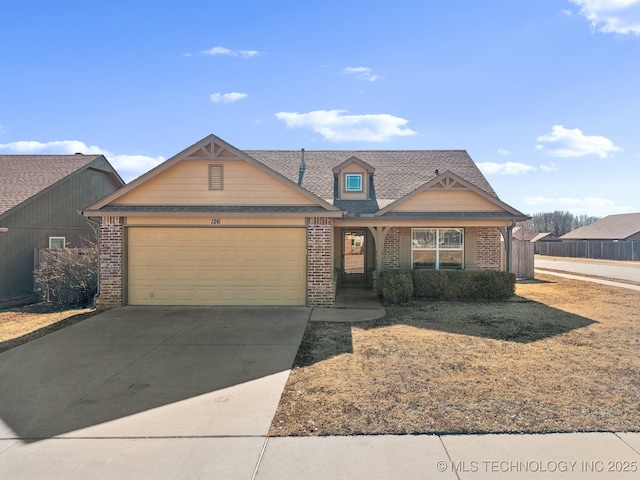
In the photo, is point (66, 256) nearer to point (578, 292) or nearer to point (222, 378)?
point (222, 378)

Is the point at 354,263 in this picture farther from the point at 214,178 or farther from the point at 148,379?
the point at 148,379

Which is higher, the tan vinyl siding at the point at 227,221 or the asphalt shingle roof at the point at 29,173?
the asphalt shingle roof at the point at 29,173

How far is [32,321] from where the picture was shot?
9.82 m

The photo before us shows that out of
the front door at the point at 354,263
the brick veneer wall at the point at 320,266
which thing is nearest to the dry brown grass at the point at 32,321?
the brick veneer wall at the point at 320,266

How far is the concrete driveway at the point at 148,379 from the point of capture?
4141 millimetres

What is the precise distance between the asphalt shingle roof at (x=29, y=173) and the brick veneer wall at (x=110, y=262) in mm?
4302

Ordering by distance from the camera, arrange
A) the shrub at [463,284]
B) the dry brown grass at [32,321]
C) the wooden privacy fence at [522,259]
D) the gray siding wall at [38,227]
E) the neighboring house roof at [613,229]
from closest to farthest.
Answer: the dry brown grass at [32,321] < the shrub at [463,284] < the gray siding wall at [38,227] < the wooden privacy fence at [522,259] < the neighboring house roof at [613,229]

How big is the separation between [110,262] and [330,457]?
9708mm

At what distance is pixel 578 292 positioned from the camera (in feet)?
46.9

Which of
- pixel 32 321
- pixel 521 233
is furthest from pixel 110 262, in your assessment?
pixel 521 233

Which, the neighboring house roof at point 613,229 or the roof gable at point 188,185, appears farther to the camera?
the neighboring house roof at point 613,229

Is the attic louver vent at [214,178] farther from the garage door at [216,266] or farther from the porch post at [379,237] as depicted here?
the porch post at [379,237]

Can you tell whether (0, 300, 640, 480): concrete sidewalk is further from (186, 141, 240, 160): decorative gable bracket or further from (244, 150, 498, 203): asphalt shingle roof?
(244, 150, 498, 203): asphalt shingle roof

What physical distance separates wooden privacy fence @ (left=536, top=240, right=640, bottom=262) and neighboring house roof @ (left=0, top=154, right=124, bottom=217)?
4533 cm
